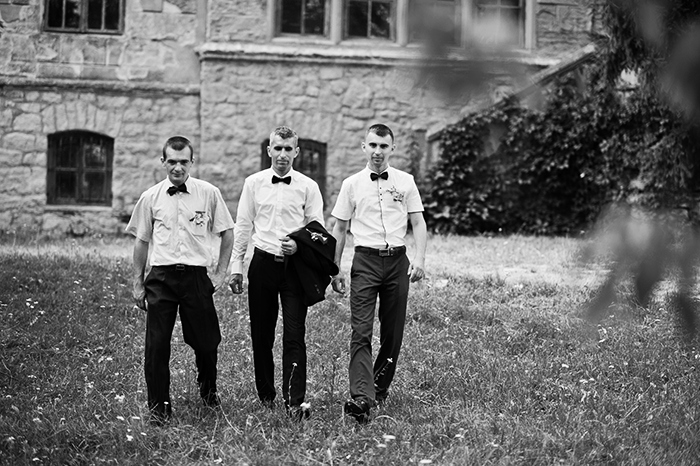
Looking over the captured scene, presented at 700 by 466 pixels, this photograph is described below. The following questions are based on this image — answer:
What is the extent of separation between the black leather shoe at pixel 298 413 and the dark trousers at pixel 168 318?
22.3 inches

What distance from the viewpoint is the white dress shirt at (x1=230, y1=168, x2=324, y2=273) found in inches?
214

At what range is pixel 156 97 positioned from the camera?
13992mm

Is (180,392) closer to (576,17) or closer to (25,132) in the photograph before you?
(576,17)

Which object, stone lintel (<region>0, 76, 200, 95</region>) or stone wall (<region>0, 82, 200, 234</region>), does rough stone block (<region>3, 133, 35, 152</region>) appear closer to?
stone wall (<region>0, 82, 200, 234</region>)

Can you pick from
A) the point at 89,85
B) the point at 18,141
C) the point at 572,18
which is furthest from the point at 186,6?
the point at 572,18

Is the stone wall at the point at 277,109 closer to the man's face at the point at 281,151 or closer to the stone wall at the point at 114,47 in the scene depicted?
the stone wall at the point at 114,47

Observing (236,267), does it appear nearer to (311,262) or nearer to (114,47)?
(311,262)

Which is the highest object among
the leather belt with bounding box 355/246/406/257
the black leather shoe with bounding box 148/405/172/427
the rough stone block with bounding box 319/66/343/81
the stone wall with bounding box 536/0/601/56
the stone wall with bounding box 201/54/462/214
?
the rough stone block with bounding box 319/66/343/81

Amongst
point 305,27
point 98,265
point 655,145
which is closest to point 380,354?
point 655,145

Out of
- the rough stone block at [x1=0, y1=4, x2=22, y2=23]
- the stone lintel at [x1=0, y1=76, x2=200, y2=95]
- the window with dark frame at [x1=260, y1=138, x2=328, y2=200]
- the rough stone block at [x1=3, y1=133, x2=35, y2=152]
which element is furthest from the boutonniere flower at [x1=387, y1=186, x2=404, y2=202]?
the rough stone block at [x1=0, y1=4, x2=22, y2=23]

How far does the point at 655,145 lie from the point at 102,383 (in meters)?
4.60

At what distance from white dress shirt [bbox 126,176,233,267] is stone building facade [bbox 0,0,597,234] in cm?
874

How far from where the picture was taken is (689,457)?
4.58m

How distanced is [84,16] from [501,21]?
43.0 feet
